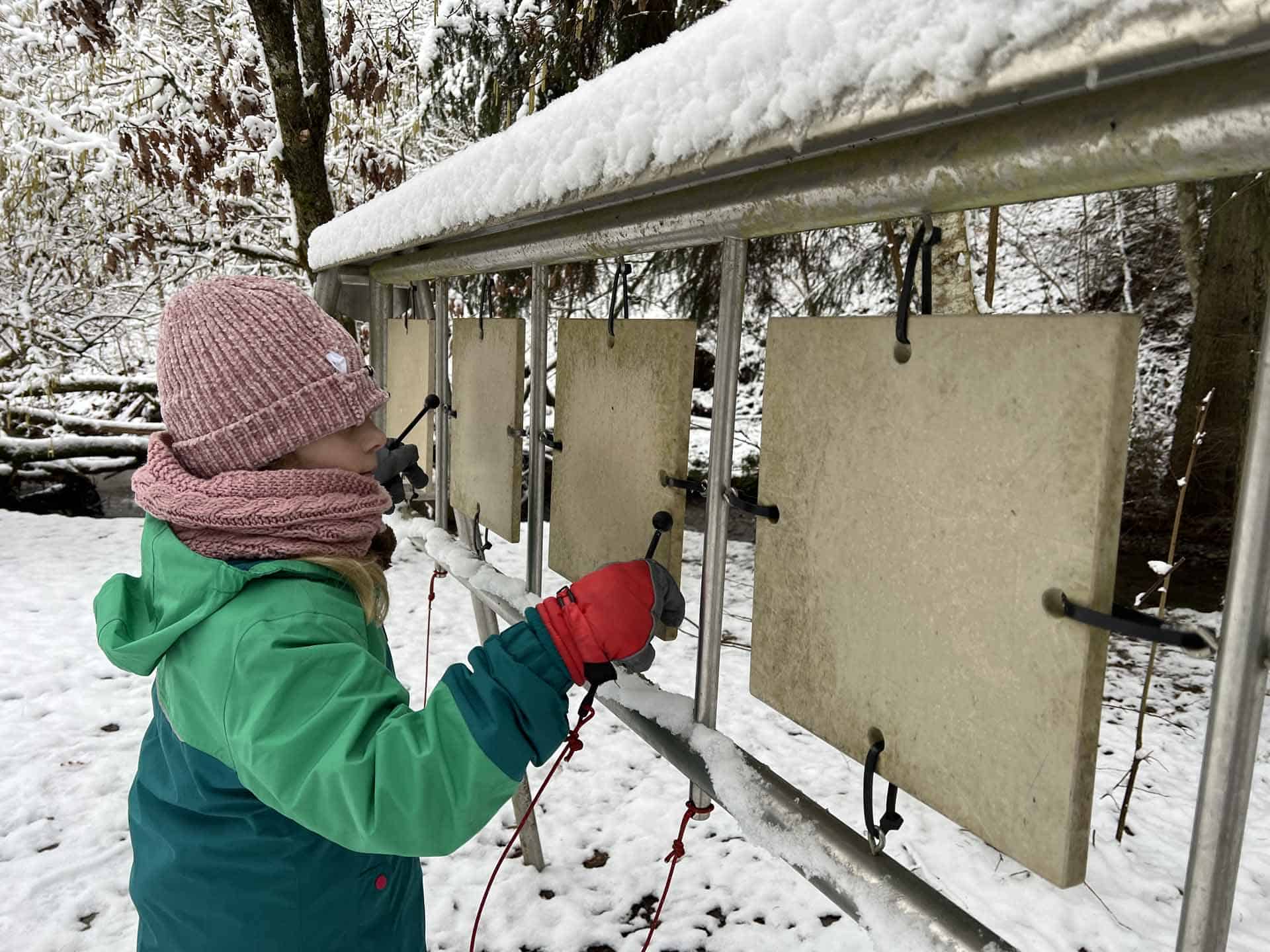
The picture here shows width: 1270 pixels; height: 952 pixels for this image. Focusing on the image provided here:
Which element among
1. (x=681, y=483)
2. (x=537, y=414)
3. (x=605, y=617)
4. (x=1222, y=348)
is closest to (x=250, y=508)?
(x=605, y=617)

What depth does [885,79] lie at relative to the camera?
1.94 feet

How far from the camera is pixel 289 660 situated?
2.97ft

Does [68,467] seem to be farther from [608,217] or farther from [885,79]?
[885,79]

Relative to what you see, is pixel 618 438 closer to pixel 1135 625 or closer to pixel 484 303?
pixel 484 303

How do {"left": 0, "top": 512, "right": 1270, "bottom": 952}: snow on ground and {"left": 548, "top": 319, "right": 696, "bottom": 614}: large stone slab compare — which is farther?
{"left": 0, "top": 512, "right": 1270, "bottom": 952}: snow on ground

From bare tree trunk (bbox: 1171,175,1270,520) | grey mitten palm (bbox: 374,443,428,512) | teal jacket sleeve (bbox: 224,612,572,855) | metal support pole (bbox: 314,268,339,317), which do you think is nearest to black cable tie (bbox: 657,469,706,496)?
teal jacket sleeve (bbox: 224,612,572,855)

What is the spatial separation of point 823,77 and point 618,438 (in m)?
0.84

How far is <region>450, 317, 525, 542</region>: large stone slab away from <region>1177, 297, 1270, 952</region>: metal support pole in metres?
1.35

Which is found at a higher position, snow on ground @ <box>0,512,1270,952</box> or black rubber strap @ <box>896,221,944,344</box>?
black rubber strap @ <box>896,221,944,344</box>

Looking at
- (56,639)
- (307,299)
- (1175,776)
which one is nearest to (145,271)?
(56,639)

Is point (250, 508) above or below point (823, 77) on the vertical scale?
below

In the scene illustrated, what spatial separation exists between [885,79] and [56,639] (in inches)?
213

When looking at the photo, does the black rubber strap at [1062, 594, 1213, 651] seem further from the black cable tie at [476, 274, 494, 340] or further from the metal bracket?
the black cable tie at [476, 274, 494, 340]

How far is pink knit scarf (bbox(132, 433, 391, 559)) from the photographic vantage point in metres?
1.03
